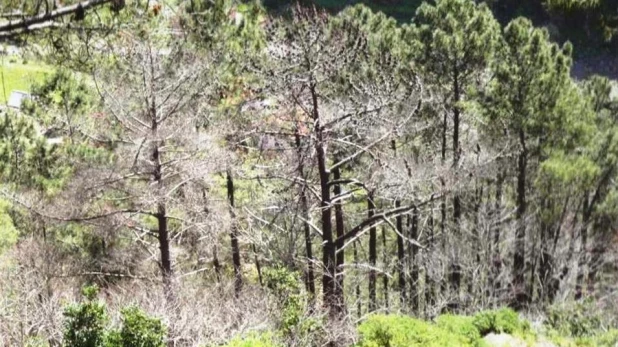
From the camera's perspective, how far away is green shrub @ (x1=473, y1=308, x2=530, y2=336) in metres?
13.8

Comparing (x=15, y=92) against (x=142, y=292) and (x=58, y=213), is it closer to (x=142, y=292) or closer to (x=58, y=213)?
(x=58, y=213)

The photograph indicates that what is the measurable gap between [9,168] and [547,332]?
540 inches

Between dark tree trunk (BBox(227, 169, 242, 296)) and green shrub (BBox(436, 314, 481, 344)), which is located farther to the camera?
dark tree trunk (BBox(227, 169, 242, 296))

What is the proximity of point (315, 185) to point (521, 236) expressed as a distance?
9994 mm

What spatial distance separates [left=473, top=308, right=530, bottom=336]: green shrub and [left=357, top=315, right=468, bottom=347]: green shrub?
7.87ft

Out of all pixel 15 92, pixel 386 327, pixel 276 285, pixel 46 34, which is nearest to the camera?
pixel 46 34

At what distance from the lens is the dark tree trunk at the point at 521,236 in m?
18.4

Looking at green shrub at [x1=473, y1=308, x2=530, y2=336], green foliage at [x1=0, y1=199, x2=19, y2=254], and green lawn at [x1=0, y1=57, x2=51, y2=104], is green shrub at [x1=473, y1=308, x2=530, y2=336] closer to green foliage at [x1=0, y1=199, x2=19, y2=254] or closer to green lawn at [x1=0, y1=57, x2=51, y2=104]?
green lawn at [x1=0, y1=57, x2=51, y2=104]

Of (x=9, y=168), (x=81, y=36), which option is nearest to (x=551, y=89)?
(x=9, y=168)

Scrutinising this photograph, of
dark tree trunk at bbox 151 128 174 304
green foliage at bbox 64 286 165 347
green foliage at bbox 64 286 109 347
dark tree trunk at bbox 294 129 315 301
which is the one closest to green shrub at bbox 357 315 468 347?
dark tree trunk at bbox 294 129 315 301

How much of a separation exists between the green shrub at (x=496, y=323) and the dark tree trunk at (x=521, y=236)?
572 centimetres

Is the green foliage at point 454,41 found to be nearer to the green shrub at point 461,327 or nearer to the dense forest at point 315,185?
the dense forest at point 315,185

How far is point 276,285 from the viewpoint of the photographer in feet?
39.8

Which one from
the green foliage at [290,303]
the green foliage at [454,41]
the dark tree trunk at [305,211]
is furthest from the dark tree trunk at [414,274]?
the green foliage at [290,303]
